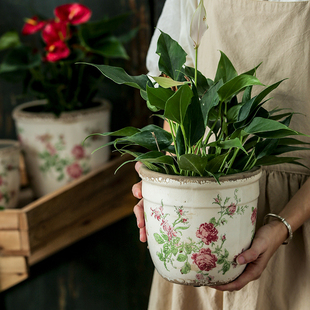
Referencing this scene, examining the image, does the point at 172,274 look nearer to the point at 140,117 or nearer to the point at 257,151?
the point at 257,151

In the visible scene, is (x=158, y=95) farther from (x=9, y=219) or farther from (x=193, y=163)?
(x=9, y=219)

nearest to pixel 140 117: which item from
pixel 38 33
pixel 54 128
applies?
pixel 54 128

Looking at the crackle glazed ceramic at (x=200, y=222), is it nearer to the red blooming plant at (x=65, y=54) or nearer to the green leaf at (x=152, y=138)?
the green leaf at (x=152, y=138)

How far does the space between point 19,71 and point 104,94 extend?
27 centimetres

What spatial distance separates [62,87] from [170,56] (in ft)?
2.09

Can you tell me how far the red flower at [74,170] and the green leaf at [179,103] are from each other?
67cm

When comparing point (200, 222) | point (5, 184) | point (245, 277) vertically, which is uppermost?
point (200, 222)

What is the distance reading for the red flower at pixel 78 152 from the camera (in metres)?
1.03

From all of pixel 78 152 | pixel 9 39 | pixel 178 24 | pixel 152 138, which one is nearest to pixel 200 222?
pixel 152 138

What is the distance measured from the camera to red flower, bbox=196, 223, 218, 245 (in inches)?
18.2

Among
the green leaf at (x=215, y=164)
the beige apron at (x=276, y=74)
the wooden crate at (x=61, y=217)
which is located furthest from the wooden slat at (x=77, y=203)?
the green leaf at (x=215, y=164)

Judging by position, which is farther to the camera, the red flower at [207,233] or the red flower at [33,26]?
the red flower at [33,26]

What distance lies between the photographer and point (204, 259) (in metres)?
0.47

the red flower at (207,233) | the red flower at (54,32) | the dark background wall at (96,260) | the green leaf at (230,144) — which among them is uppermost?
the red flower at (54,32)
